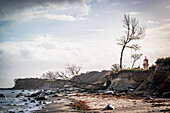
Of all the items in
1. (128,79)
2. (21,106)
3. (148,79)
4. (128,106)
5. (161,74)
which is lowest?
(21,106)

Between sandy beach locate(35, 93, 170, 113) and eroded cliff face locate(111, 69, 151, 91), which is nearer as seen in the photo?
sandy beach locate(35, 93, 170, 113)

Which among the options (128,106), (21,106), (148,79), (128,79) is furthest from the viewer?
(128,79)

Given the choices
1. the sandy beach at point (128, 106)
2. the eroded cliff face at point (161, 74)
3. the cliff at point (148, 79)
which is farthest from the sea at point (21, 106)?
the eroded cliff face at point (161, 74)

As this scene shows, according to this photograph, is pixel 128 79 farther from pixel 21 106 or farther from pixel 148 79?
pixel 21 106

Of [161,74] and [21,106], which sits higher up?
[161,74]

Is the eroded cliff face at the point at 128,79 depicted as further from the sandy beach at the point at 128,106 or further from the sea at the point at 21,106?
the sea at the point at 21,106

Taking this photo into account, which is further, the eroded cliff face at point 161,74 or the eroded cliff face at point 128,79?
the eroded cliff face at point 128,79

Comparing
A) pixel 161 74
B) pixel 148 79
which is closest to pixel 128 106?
pixel 161 74

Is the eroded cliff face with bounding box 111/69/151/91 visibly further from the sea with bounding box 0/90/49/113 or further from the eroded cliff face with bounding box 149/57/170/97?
the sea with bounding box 0/90/49/113

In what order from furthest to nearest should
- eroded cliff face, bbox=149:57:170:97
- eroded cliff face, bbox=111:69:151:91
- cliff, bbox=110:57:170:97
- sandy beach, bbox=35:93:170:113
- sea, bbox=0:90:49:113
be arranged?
eroded cliff face, bbox=111:69:151:91, eroded cliff face, bbox=149:57:170:97, cliff, bbox=110:57:170:97, sea, bbox=0:90:49:113, sandy beach, bbox=35:93:170:113

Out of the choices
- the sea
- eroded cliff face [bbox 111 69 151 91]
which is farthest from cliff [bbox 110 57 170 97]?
the sea

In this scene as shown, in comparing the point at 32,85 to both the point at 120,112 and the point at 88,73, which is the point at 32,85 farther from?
the point at 120,112

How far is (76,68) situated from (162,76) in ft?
46.7

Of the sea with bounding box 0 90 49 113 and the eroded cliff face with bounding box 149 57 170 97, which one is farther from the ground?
the eroded cliff face with bounding box 149 57 170 97
